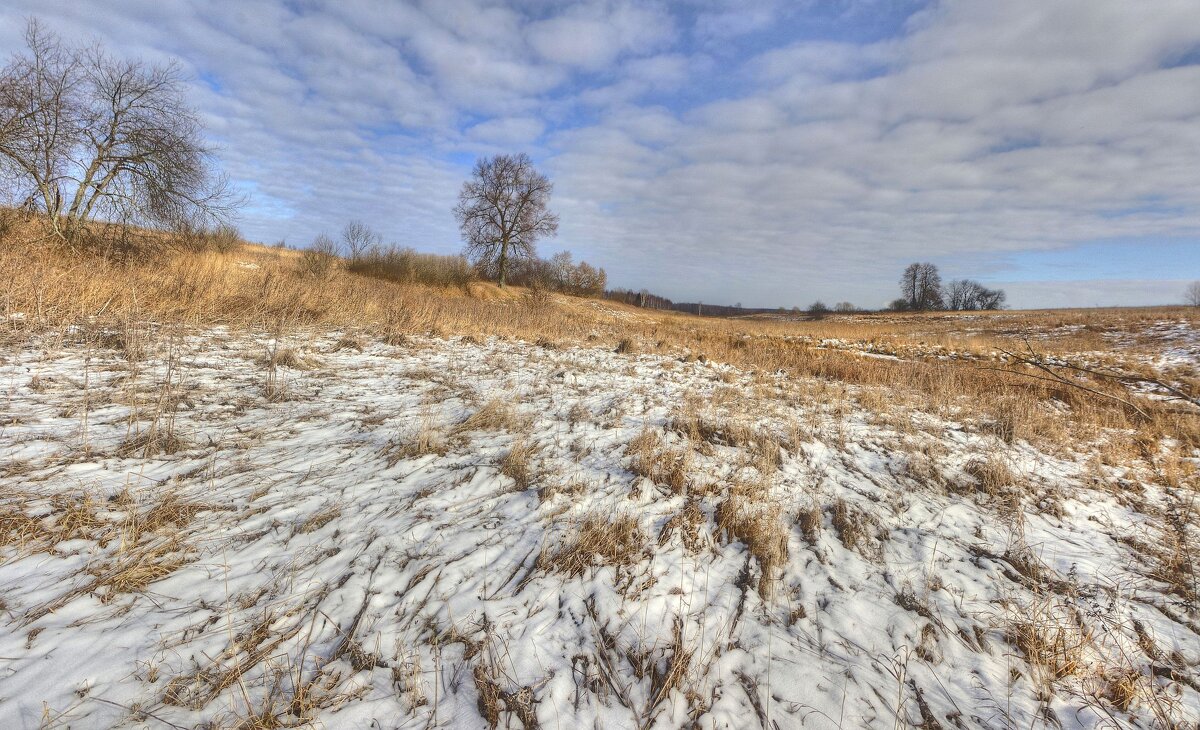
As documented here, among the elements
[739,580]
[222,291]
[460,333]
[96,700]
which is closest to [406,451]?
[96,700]

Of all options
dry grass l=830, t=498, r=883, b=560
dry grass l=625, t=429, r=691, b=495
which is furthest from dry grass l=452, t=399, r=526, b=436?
dry grass l=830, t=498, r=883, b=560

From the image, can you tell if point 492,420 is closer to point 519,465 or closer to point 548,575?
point 519,465

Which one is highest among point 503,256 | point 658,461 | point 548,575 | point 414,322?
point 503,256

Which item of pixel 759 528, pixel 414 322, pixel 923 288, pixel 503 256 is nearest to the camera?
pixel 759 528

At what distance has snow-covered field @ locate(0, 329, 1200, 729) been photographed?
1.82 m

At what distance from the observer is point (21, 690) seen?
158 cm

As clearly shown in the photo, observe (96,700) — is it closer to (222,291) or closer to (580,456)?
(580,456)

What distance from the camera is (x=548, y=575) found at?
2.45 meters

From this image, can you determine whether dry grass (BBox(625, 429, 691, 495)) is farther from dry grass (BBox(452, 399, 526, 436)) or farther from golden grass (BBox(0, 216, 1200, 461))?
dry grass (BBox(452, 399, 526, 436))

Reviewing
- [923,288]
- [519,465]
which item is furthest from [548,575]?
[923,288]

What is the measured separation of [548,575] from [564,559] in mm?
126

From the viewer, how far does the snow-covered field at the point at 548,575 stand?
1824 mm

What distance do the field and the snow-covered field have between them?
16 mm

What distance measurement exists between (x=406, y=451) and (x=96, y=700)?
2.11 meters
